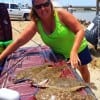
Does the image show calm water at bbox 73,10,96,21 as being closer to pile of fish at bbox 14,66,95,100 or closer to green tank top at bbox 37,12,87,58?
green tank top at bbox 37,12,87,58

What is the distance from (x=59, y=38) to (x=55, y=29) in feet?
0.34

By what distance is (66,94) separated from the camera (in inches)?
111

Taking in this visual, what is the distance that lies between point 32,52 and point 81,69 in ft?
2.05

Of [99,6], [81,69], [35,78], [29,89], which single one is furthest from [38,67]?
[99,6]

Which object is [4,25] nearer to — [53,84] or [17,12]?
[53,84]

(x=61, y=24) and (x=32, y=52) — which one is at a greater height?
(x=61, y=24)

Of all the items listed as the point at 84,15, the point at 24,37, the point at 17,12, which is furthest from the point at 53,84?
the point at 17,12

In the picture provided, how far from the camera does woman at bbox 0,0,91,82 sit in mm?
3717

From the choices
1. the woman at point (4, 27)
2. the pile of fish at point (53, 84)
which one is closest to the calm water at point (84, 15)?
the woman at point (4, 27)

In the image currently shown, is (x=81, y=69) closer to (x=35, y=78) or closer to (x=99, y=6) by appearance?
(x=35, y=78)

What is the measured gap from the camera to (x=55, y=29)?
3932 mm

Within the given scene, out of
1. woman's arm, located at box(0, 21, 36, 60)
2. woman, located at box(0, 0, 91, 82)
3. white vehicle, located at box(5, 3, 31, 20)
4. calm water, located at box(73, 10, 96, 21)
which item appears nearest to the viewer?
woman, located at box(0, 0, 91, 82)

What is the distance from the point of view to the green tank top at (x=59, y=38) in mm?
3902

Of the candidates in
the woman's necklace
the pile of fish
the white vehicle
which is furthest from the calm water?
the pile of fish
